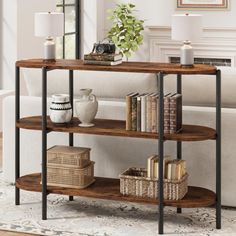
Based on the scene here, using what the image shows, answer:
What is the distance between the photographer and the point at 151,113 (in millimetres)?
4133

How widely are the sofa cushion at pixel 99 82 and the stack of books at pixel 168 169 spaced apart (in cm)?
→ 56

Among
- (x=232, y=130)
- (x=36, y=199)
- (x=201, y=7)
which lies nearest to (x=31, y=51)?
(x=201, y=7)

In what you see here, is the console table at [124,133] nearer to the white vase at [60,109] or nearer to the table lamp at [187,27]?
the white vase at [60,109]

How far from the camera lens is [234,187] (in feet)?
14.7

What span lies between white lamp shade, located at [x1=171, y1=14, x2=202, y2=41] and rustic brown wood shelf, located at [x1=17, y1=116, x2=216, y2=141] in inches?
21.8

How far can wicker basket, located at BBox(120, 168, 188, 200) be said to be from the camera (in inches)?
163

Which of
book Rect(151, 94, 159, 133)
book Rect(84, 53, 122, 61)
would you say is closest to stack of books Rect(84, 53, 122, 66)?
book Rect(84, 53, 122, 61)

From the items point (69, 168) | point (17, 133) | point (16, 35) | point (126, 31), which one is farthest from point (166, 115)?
point (126, 31)

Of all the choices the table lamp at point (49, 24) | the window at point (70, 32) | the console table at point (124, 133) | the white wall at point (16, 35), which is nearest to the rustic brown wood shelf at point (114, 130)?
the console table at point (124, 133)

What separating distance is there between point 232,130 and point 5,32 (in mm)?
3529

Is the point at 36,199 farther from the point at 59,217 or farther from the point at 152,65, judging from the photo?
the point at 152,65

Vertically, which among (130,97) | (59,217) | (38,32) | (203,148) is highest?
(38,32)

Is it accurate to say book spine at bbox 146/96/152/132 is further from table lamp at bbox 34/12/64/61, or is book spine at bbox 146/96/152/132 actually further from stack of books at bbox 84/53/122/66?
table lamp at bbox 34/12/64/61

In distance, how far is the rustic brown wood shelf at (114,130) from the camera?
4.03 metres
